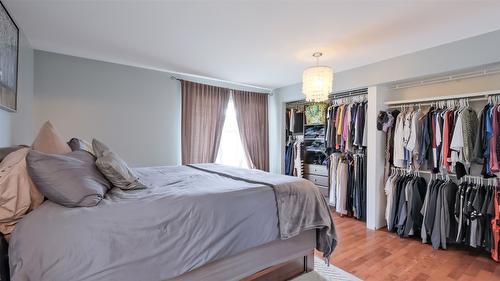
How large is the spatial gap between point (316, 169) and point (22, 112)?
404 centimetres

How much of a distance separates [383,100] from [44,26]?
3924mm

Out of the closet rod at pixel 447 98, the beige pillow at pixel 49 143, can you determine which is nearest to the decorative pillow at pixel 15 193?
the beige pillow at pixel 49 143

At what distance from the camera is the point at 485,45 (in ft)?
7.52

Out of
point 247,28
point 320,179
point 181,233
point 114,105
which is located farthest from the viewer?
point 320,179

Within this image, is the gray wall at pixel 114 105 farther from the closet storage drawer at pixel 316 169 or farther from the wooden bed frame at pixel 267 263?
the wooden bed frame at pixel 267 263

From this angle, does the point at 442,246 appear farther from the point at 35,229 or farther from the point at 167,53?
the point at 167,53

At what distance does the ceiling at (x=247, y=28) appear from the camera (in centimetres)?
186

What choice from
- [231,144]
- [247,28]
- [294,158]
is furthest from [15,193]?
[294,158]

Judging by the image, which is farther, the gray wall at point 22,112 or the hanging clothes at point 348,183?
the hanging clothes at point 348,183

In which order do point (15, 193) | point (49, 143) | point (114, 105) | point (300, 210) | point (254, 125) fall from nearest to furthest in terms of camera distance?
point (15, 193) < point (49, 143) < point (300, 210) < point (114, 105) < point (254, 125)

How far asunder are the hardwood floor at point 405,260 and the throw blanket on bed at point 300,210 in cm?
46

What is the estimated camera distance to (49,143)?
1547 mm

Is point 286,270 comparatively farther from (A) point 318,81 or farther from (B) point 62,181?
(A) point 318,81

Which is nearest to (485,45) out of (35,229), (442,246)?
(442,246)
